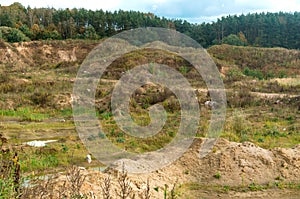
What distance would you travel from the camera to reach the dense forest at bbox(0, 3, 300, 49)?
5981 centimetres

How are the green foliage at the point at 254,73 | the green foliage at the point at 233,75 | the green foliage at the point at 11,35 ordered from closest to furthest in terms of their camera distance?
the green foliage at the point at 233,75
the green foliage at the point at 254,73
the green foliage at the point at 11,35

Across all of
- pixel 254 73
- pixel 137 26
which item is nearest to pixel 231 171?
pixel 254 73

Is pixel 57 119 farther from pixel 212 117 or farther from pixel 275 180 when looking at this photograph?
pixel 275 180

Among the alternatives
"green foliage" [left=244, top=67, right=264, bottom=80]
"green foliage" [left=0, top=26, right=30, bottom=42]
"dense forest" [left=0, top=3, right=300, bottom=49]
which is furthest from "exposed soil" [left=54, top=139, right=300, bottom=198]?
"dense forest" [left=0, top=3, right=300, bottom=49]

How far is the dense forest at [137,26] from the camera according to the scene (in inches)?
2355

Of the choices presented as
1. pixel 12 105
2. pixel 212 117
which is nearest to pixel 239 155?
pixel 212 117

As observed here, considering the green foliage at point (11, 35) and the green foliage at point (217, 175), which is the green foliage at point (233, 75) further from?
the green foliage at point (11, 35)

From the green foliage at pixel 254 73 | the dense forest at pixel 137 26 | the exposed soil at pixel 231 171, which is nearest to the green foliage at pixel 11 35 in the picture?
the dense forest at pixel 137 26

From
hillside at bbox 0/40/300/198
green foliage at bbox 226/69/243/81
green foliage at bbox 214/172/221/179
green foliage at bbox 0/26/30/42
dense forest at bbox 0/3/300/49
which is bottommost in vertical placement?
green foliage at bbox 214/172/221/179


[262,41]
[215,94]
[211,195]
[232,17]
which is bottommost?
[211,195]

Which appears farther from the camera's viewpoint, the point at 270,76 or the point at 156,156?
the point at 270,76

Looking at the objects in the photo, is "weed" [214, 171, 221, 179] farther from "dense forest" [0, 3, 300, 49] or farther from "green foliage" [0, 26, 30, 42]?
"dense forest" [0, 3, 300, 49]

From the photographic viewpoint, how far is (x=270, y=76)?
116ft

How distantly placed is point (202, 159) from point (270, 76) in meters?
A: 26.3
